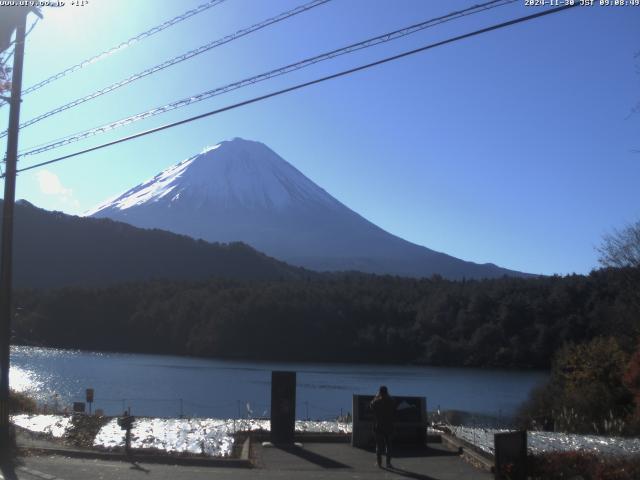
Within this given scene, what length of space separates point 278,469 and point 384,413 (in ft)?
6.37

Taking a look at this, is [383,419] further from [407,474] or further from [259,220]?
[259,220]

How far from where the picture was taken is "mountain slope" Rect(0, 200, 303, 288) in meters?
105

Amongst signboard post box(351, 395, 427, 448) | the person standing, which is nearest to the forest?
signboard post box(351, 395, 427, 448)

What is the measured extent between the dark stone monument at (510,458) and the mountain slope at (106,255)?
94.8 metres

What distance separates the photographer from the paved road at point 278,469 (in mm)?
12242

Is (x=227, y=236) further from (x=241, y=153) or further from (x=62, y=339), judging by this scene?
(x=62, y=339)

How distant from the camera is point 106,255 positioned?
116m

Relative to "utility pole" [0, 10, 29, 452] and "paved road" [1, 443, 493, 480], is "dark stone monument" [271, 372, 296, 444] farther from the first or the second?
"utility pole" [0, 10, 29, 452]

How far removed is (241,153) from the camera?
606 feet

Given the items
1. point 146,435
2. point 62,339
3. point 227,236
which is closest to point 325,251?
point 227,236

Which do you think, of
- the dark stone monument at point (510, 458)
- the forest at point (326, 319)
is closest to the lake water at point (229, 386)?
the forest at point (326, 319)

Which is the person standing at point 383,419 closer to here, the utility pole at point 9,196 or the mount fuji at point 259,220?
the utility pole at point 9,196

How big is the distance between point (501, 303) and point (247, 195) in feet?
402

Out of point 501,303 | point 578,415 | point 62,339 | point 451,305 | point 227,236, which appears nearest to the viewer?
point 578,415
